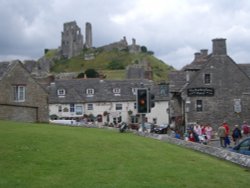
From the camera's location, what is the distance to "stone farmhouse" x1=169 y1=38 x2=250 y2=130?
55000mm

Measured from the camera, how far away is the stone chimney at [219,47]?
177 ft

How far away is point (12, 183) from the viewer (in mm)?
11867

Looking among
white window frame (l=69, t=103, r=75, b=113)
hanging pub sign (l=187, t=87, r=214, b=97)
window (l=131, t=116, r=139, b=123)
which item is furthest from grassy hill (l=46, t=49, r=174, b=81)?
hanging pub sign (l=187, t=87, r=214, b=97)

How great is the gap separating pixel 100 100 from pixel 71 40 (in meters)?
104

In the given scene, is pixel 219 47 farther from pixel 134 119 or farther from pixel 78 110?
pixel 78 110

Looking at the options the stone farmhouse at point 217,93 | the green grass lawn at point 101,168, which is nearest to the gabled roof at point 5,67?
the stone farmhouse at point 217,93

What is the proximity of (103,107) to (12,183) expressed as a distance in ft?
230

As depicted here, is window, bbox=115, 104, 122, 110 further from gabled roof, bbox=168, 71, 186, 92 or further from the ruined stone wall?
the ruined stone wall

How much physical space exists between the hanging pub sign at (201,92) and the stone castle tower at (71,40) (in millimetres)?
128966

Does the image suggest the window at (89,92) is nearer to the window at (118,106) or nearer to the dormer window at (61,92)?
the dormer window at (61,92)

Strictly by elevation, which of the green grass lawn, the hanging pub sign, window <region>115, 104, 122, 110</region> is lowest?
the green grass lawn

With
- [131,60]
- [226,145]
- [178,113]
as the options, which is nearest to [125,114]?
[178,113]

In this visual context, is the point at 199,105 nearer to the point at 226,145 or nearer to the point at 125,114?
the point at 226,145

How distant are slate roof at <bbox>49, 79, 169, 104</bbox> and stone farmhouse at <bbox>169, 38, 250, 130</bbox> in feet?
89.2
